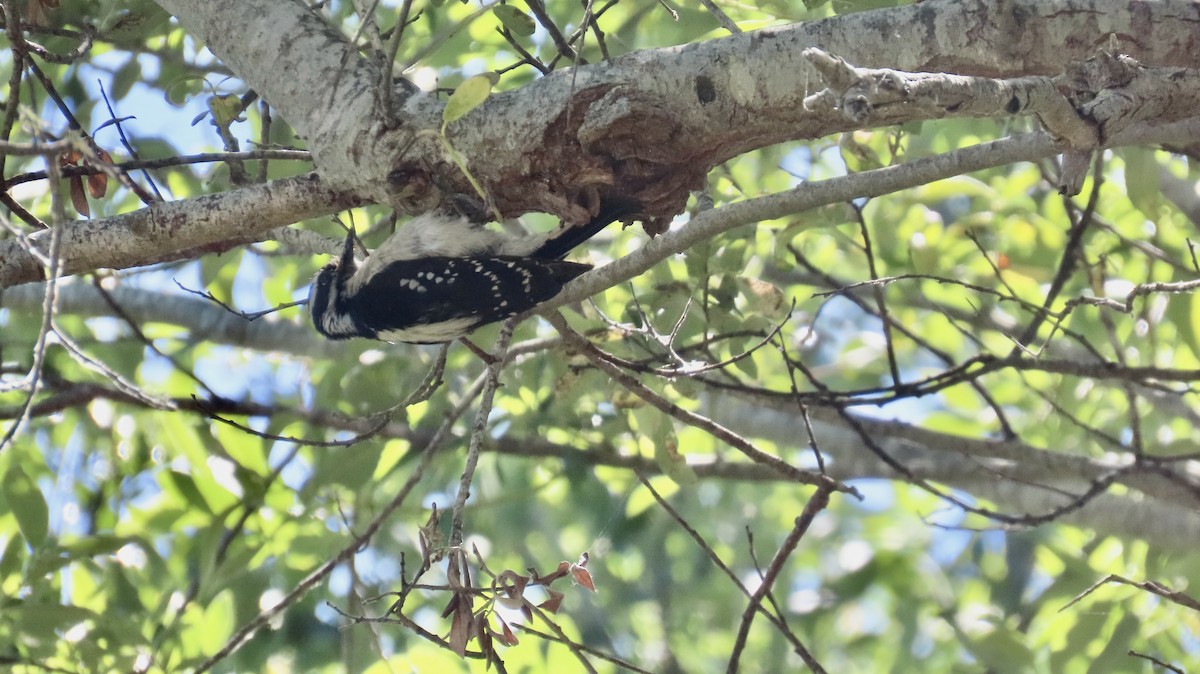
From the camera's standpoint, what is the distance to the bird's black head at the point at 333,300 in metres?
3.54

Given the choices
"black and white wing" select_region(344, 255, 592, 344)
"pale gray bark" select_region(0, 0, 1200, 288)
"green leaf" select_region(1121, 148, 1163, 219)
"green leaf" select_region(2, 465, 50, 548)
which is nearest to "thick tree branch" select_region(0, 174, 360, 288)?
"pale gray bark" select_region(0, 0, 1200, 288)

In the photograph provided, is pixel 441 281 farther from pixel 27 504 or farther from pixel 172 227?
pixel 27 504

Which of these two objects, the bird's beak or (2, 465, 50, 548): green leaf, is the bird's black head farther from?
(2, 465, 50, 548): green leaf

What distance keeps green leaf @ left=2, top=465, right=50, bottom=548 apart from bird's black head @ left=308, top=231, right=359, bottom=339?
38.6 inches

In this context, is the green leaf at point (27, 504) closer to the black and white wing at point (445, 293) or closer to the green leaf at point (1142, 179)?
the black and white wing at point (445, 293)

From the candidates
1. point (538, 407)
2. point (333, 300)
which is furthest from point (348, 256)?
point (538, 407)

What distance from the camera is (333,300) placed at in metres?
3.62

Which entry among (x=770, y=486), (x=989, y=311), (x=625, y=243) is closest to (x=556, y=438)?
(x=625, y=243)

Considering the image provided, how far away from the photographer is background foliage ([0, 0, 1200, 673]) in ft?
10.7

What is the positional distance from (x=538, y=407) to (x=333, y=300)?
842mm

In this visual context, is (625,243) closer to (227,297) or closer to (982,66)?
(227,297)

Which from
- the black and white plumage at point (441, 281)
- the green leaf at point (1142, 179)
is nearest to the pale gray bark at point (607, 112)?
the black and white plumage at point (441, 281)

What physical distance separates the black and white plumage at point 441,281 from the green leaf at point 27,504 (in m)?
0.99

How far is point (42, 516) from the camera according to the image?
3410mm
